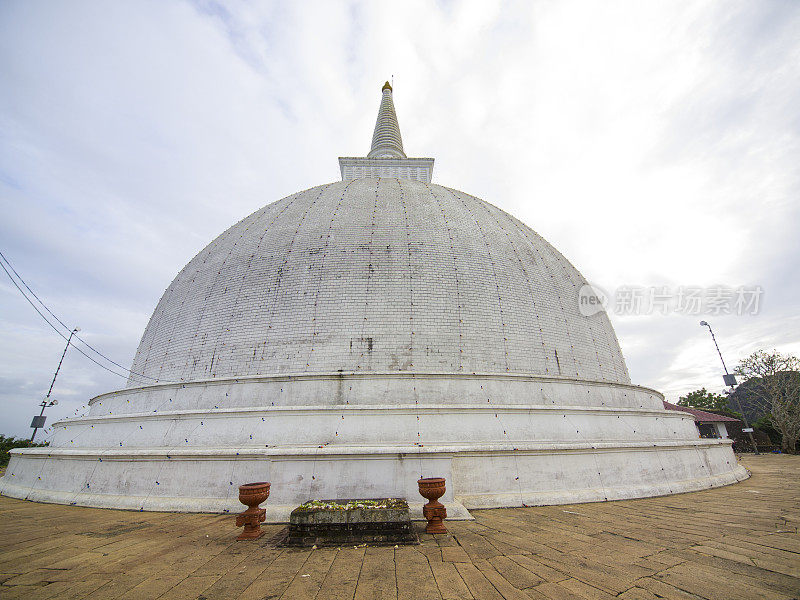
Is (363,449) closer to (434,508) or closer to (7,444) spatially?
(434,508)

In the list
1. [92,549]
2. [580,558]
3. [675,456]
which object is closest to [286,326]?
[92,549]

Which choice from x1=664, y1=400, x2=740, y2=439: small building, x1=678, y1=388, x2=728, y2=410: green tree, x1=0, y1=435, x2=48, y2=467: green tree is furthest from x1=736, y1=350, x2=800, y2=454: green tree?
x1=0, y1=435, x2=48, y2=467: green tree

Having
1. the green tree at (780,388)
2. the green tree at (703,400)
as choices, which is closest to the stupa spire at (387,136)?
the green tree at (780,388)

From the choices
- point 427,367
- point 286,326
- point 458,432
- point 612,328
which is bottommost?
point 458,432

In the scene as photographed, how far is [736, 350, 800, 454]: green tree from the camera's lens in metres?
26.7

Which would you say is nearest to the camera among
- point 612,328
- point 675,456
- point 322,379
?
point 322,379

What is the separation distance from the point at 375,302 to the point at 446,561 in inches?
287

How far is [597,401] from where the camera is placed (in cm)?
1121

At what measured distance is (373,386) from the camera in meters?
9.37

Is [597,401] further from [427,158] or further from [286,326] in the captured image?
[427,158]

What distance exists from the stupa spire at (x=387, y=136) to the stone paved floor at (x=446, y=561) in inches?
894

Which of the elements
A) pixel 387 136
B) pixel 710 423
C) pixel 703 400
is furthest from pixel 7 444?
pixel 703 400

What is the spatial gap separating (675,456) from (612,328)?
6.24m

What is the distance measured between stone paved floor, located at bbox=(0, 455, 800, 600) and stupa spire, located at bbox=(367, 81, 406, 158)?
74.5ft
